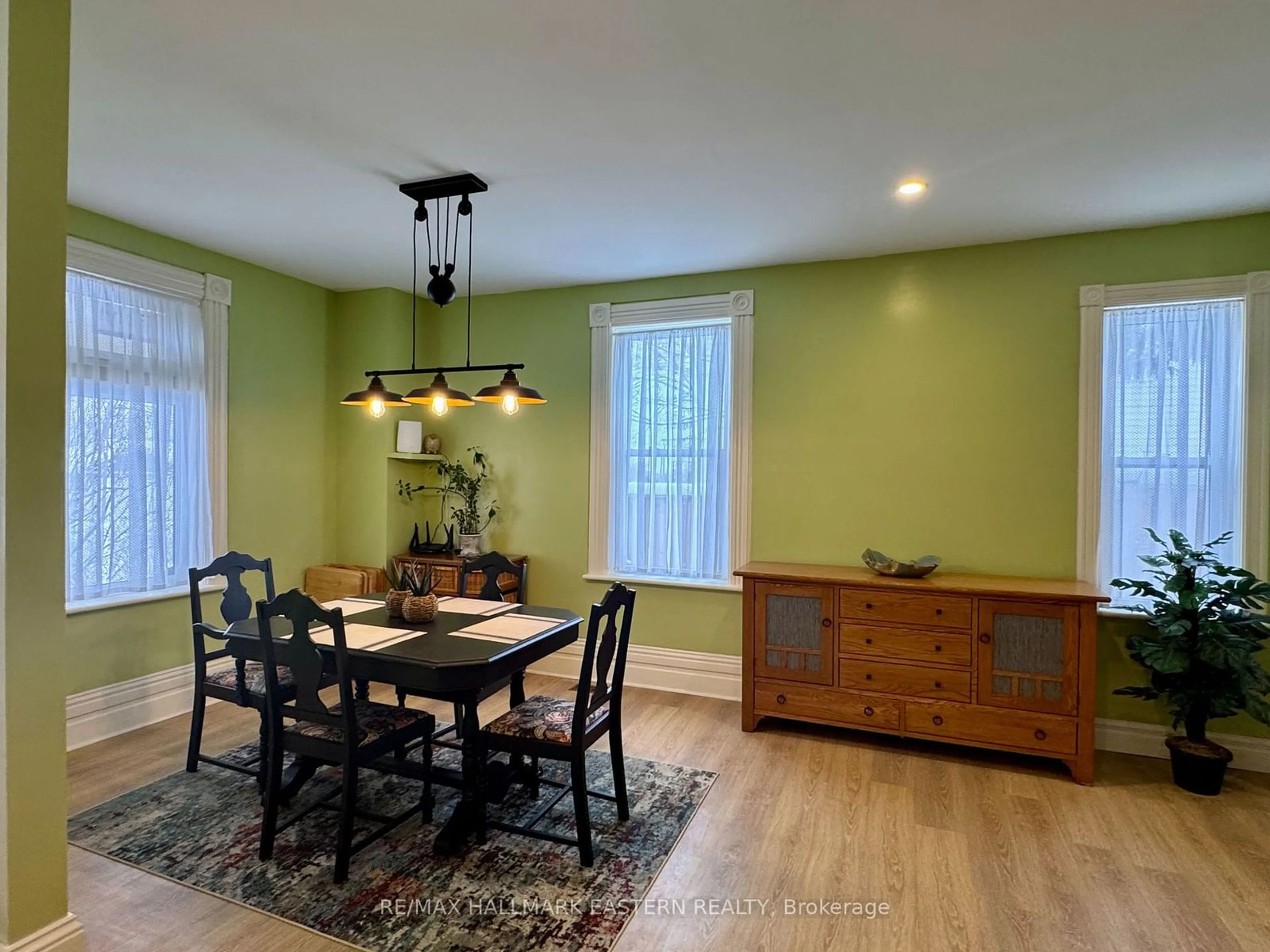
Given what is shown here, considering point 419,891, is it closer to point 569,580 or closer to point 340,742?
point 340,742

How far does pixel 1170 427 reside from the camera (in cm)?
344

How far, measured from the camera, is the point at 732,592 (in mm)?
4305

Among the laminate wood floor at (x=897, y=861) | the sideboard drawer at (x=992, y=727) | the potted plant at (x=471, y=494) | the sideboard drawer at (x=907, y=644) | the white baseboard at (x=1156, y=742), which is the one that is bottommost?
the laminate wood floor at (x=897, y=861)

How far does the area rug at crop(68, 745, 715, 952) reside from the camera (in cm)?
209

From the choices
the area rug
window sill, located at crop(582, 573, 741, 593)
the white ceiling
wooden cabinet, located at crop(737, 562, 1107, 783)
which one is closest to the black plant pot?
wooden cabinet, located at crop(737, 562, 1107, 783)

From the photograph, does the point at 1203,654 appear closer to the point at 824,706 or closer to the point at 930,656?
the point at 930,656

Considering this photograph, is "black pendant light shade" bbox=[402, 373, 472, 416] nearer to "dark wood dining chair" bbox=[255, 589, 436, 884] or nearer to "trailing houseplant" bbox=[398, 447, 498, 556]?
"dark wood dining chair" bbox=[255, 589, 436, 884]

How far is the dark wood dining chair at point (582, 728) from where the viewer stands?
2.40m

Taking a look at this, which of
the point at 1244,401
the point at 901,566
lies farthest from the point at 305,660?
the point at 1244,401

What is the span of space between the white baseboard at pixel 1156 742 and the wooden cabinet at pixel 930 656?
48cm

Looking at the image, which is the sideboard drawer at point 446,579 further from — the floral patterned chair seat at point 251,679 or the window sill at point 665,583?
the floral patterned chair seat at point 251,679

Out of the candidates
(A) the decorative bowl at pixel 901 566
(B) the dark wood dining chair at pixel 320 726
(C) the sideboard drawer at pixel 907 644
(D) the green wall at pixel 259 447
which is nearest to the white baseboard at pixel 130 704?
(D) the green wall at pixel 259 447

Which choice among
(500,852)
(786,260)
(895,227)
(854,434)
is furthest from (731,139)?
(500,852)

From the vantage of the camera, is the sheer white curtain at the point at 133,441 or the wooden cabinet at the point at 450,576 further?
the wooden cabinet at the point at 450,576
